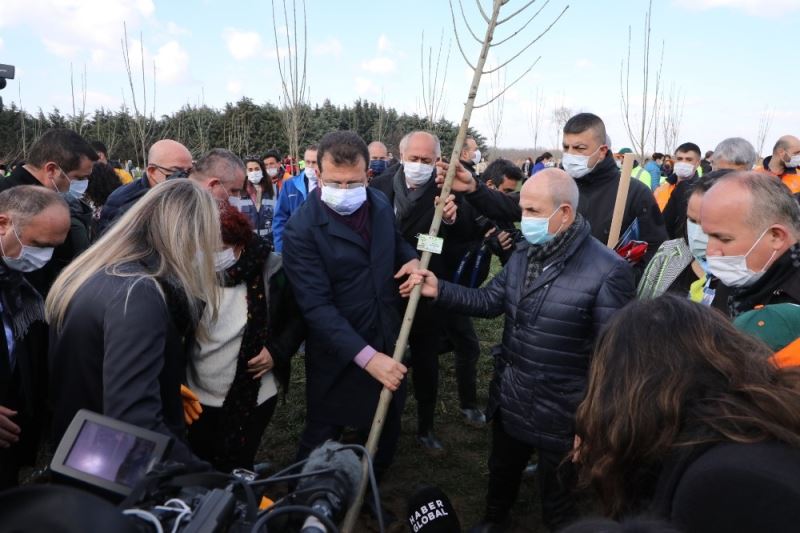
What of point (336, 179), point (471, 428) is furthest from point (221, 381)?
point (471, 428)

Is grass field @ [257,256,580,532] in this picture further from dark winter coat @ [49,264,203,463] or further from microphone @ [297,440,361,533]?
microphone @ [297,440,361,533]

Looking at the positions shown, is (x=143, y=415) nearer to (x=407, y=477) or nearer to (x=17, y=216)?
(x=17, y=216)

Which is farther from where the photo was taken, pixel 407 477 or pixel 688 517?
pixel 407 477

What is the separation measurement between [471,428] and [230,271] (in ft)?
9.08

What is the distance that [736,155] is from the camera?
510 cm

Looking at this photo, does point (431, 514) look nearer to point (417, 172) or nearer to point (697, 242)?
point (697, 242)

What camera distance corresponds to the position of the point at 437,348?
422 cm

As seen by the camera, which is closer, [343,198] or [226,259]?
[226,259]

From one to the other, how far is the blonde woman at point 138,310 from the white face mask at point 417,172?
1965mm

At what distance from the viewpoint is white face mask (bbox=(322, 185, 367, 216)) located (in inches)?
121

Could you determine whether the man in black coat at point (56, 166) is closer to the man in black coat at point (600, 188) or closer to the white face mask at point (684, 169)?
the man in black coat at point (600, 188)

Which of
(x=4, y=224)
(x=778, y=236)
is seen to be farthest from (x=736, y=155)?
(x=4, y=224)

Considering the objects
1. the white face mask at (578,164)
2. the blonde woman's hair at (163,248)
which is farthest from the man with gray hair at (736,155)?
the blonde woman's hair at (163,248)

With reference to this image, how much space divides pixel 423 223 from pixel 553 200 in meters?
1.29
